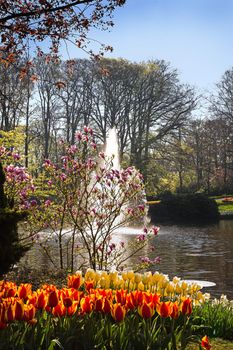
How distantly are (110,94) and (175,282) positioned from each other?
35.9 meters

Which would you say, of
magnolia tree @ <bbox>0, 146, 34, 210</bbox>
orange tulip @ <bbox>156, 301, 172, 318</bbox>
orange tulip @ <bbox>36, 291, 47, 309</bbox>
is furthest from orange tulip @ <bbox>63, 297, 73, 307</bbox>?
magnolia tree @ <bbox>0, 146, 34, 210</bbox>

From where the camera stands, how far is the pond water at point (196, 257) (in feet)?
35.9

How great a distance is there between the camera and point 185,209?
3073cm

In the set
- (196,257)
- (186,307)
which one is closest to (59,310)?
(186,307)

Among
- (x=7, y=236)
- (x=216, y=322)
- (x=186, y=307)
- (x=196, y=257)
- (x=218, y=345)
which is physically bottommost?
(x=196, y=257)

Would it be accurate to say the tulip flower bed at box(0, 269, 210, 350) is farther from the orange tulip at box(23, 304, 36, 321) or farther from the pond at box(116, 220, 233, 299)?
the pond at box(116, 220, 233, 299)

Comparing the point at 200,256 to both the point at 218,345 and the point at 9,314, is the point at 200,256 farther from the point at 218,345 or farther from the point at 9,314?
the point at 9,314

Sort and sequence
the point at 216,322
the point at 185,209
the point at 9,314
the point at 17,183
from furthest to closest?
the point at 185,209 → the point at 17,183 → the point at 216,322 → the point at 9,314

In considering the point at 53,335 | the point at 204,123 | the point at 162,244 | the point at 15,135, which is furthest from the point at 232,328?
the point at 204,123

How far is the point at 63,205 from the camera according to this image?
928cm

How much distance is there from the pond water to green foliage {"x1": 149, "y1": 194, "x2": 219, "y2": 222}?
30.6 ft

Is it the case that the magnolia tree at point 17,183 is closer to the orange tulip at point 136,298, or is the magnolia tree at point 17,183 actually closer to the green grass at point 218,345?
the green grass at point 218,345

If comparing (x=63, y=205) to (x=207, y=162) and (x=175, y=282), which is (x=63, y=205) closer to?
(x=175, y=282)

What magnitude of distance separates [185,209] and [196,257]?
16834mm
